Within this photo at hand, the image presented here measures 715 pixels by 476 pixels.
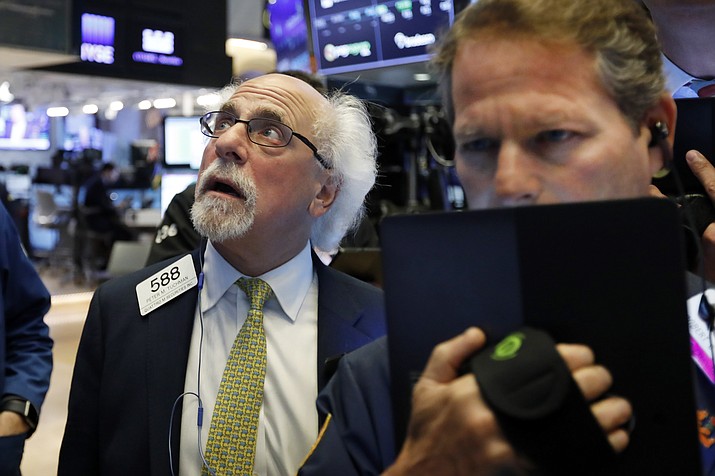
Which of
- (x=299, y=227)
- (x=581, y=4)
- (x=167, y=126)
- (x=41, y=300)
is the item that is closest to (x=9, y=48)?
(x=167, y=126)

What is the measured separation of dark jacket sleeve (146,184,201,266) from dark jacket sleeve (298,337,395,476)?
1627 mm

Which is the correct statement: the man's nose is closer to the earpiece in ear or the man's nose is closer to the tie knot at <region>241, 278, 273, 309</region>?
the earpiece in ear

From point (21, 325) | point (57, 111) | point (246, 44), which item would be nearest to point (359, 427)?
point (21, 325)

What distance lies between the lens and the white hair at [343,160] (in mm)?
1986

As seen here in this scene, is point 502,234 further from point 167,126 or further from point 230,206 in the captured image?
point 167,126

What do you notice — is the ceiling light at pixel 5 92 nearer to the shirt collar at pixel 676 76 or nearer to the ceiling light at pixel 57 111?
the ceiling light at pixel 57 111

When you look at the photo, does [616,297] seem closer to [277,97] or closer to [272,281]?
[272,281]

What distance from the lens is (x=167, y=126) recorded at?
3.83m

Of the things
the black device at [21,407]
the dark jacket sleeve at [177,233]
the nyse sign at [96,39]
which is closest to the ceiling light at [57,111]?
the nyse sign at [96,39]

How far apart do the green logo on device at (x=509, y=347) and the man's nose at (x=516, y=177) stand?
225 mm

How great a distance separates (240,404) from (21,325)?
0.97 m

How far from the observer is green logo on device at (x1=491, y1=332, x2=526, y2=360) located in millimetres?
617

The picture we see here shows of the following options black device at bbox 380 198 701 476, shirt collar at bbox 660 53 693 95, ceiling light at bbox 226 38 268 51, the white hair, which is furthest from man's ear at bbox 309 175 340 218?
ceiling light at bbox 226 38 268 51

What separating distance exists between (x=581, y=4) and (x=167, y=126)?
3206 mm
